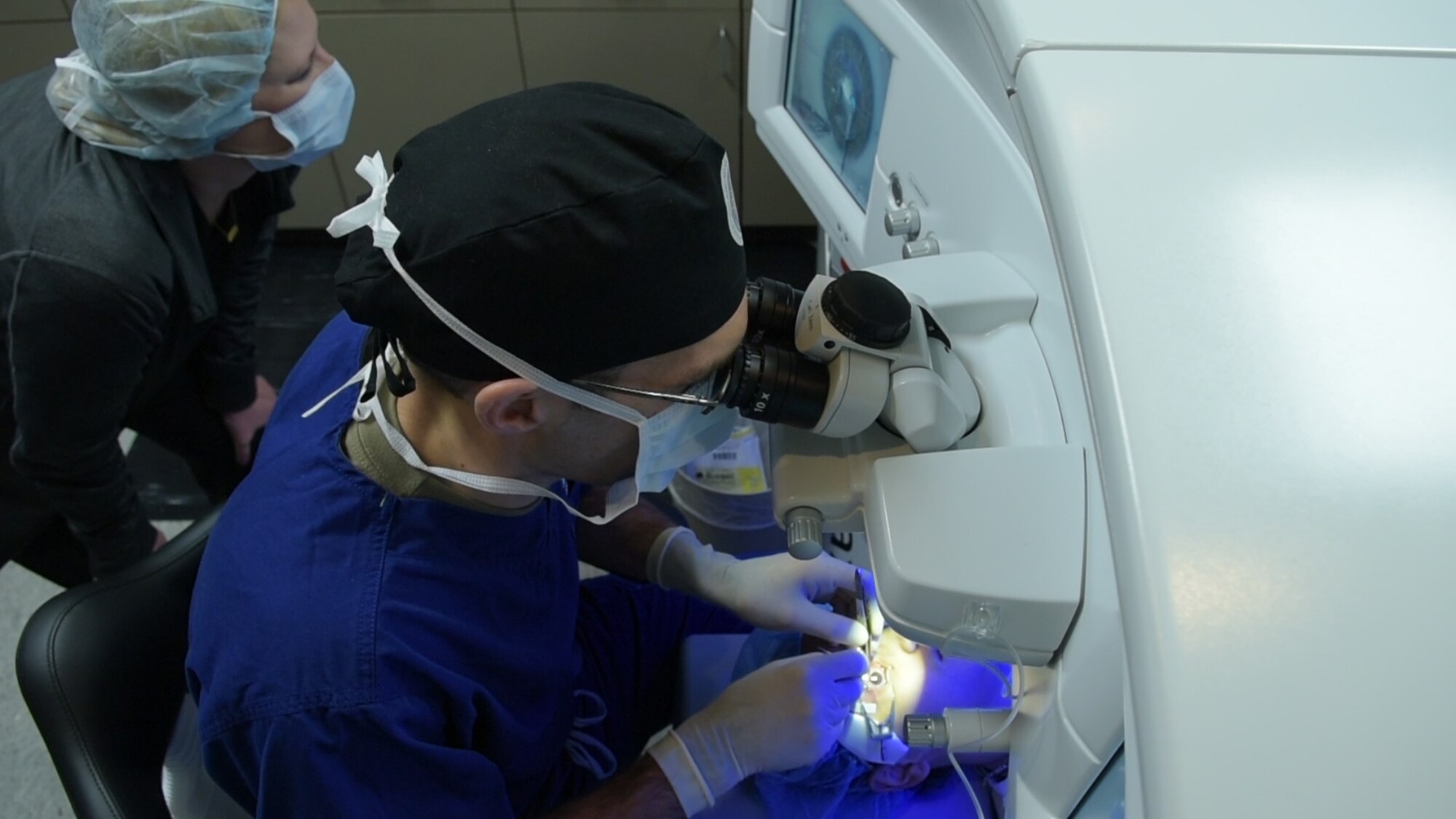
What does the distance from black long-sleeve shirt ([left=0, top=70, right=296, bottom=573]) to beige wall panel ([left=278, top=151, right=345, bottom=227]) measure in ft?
4.16

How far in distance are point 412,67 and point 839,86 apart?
5.96 ft

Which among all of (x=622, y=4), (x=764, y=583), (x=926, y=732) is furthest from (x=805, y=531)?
(x=622, y=4)

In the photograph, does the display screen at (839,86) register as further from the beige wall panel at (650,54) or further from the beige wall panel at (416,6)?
the beige wall panel at (416,6)

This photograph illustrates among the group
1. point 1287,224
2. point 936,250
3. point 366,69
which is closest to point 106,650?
point 936,250

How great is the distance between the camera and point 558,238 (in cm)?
74

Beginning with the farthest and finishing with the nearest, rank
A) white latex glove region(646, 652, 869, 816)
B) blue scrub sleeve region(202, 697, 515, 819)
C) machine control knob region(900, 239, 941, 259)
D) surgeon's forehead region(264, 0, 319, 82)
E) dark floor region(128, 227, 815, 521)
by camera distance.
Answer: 1. dark floor region(128, 227, 815, 521)
2. surgeon's forehead region(264, 0, 319, 82)
3. white latex glove region(646, 652, 869, 816)
4. machine control knob region(900, 239, 941, 259)
5. blue scrub sleeve region(202, 697, 515, 819)

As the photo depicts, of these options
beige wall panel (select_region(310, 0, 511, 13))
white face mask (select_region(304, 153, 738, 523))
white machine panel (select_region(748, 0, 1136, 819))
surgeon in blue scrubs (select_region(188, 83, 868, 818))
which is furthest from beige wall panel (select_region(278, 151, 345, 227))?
white machine panel (select_region(748, 0, 1136, 819))

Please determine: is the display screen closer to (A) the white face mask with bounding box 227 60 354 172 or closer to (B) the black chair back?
(A) the white face mask with bounding box 227 60 354 172

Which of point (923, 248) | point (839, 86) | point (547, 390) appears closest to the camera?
point (547, 390)

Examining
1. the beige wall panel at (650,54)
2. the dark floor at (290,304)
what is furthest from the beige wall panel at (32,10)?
the beige wall panel at (650,54)

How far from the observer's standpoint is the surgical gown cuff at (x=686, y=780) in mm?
1090

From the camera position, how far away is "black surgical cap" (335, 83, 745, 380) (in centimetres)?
74

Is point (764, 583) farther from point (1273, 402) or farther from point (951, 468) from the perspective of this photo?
point (1273, 402)

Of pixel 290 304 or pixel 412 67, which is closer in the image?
pixel 412 67
